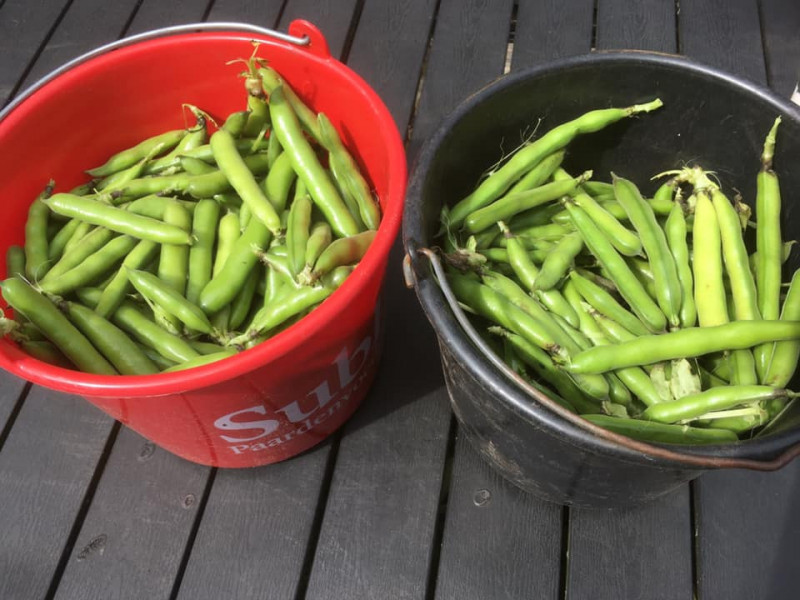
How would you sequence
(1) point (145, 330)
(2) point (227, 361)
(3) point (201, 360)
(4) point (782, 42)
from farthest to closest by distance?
(4) point (782, 42), (1) point (145, 330), (3) point (201, 360), (2) point (227, 361)

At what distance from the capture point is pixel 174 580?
114 centimetres

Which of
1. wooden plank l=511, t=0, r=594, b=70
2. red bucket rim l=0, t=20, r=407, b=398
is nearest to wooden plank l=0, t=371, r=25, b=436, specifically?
red bucket rim l=0, t=20, r=407, b=398

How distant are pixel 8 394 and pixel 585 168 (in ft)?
4.10

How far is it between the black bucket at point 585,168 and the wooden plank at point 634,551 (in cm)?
9

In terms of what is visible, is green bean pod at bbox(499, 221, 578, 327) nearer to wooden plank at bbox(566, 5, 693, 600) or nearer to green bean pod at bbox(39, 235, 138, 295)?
wooden plank at bbox(566, 5, 693, 600)

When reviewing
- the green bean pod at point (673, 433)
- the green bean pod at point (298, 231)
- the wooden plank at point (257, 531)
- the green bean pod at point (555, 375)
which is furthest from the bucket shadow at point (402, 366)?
the green bean pod at point (673, 433)

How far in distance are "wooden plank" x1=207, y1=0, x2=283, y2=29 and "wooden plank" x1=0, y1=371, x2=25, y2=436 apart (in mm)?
1150

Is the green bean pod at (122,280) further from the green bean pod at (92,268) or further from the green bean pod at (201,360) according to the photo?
the green bean pod at (201,360)

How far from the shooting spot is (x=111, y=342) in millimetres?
1008

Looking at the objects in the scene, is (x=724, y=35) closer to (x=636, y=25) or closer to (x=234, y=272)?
(x=636, y=25)

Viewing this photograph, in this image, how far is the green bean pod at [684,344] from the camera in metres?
0.92

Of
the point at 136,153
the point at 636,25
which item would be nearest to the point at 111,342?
the point at 136,153

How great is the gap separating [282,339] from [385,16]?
1369mm

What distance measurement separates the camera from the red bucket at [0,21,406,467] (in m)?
0.88
